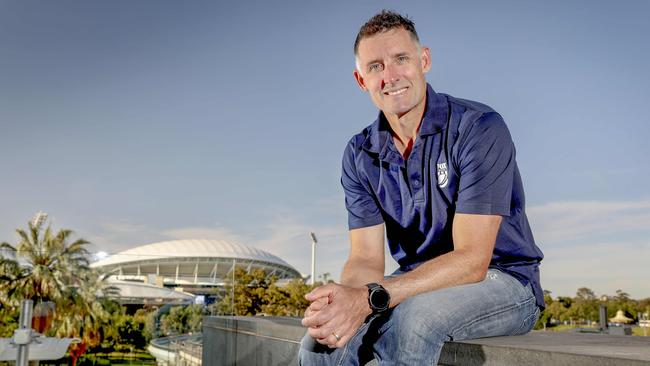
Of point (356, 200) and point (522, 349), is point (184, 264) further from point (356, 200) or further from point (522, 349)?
point (522, 349)

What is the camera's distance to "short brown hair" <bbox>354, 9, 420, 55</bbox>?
2.41m

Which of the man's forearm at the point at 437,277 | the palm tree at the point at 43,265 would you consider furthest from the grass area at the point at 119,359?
the man's forearm at the point at 437,277

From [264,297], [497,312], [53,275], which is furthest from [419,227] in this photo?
[264,297]

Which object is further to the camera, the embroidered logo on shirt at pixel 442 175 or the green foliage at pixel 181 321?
the green foliage at pixel 181 321

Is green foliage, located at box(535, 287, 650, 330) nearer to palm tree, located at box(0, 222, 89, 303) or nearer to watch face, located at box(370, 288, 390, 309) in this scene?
palm tree, located at box(0, 222, 89, 303)

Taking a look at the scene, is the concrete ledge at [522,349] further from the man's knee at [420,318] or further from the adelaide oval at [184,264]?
the adelaide oval at [184,264]

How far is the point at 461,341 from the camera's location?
5.82 ft

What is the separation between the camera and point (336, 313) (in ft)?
5.70

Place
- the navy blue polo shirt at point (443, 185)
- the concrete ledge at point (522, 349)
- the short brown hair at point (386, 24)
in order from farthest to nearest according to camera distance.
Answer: the short brown hair at point (386, 24) < the navy blue polo shirt at point (443, 185) < the concrete ledge at point (522, 349)

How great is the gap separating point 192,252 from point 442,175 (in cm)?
9715

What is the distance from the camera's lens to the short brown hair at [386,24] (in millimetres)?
2414

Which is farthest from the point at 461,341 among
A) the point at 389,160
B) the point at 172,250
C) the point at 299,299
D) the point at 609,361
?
the point at 172,250

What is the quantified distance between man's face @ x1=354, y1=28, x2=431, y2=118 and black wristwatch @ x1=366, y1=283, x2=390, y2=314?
3.04 ft

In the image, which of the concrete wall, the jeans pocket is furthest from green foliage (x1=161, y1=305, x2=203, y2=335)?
the jeans pocket
